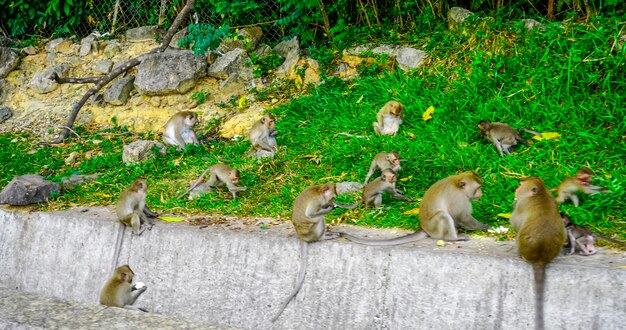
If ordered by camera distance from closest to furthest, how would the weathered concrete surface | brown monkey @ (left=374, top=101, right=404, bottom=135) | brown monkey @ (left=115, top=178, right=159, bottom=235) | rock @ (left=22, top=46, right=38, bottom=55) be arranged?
the weathered concrete surface → brown monkey @ (left=115, top=178, right=159, bottom=235) → brown monkey @ (left=374, top=101, right=404, bottom=135) → rock @ (left=22, top=46, right=38, bottom=55)

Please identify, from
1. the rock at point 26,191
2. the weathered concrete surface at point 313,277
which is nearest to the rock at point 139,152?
the rock at point 26,191

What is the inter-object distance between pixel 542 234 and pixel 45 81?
8.77m

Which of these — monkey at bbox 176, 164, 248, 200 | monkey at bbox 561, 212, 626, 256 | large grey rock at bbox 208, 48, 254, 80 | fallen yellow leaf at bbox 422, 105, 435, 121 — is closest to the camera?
monkey at bbox 561, 212, 626, 256

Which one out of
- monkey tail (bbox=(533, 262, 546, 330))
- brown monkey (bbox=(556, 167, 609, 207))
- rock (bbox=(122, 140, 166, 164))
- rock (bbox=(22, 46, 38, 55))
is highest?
monkey tail (bbox=(533, 262, 546, 330))

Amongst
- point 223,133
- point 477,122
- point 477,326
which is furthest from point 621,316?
point 223,133

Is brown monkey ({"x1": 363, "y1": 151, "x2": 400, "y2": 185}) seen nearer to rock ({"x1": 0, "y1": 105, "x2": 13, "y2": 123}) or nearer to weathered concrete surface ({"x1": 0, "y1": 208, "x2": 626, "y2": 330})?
weathered concrete surface ({"x1": 0, "y1": 208, "x2": 626, "y2": 330})

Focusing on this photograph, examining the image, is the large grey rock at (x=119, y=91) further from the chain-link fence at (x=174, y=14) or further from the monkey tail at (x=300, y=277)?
the monkey tail at (x=300, y=277)

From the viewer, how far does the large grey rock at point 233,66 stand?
9.70 m

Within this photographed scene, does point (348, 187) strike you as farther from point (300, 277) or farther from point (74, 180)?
point (74, 180)

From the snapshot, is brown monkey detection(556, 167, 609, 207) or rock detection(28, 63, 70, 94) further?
rock detection(28, 63, 70, 94)

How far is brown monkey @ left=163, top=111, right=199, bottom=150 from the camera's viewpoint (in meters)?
8.46

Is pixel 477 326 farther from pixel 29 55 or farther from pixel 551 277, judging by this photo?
pixel 29 55

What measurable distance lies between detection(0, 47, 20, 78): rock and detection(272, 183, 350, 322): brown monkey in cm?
772

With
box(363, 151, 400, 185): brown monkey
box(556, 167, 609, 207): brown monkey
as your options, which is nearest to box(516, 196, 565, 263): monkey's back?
box(556, 167, 609, 207): brown monkey
